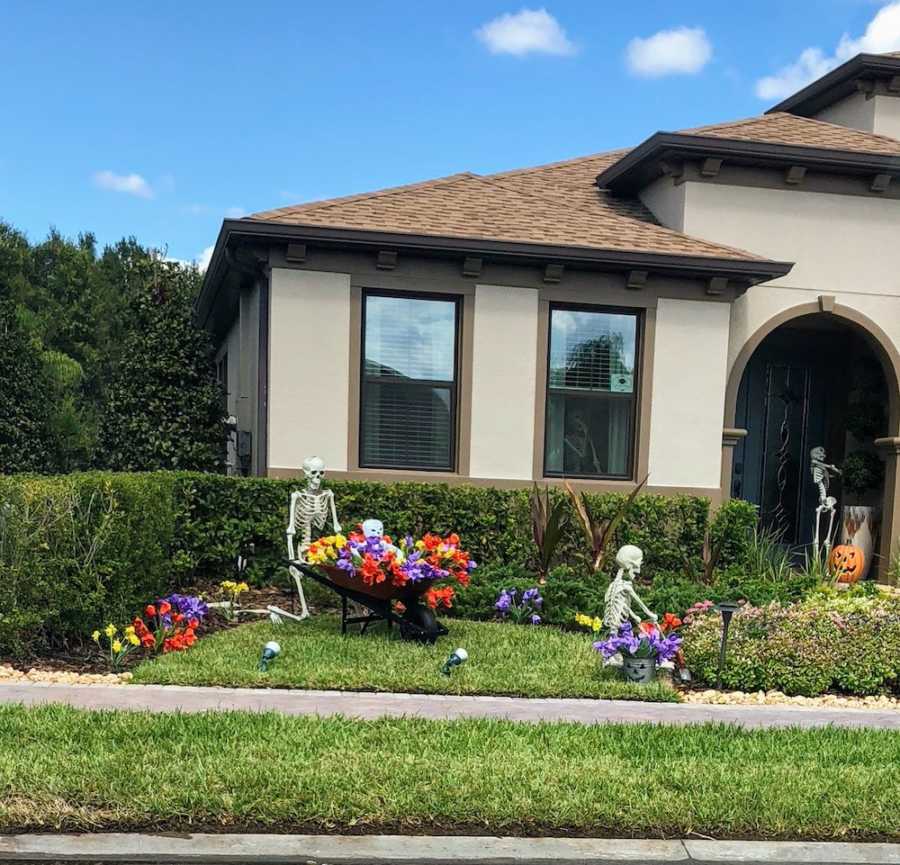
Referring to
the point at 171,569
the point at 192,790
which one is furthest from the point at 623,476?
the point at 192,790

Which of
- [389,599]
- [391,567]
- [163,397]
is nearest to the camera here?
[391,567]

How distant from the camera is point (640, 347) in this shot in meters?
10.3

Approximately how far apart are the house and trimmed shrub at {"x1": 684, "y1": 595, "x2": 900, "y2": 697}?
150 inches

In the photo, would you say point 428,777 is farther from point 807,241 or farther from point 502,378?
point 807,241

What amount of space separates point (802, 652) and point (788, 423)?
7.21 metres

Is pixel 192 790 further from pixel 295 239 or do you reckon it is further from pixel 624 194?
pixel 624 194

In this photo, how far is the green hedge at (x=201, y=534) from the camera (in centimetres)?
627

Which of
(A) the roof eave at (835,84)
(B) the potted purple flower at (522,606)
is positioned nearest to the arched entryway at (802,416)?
(A) the roof eave at (835,84)

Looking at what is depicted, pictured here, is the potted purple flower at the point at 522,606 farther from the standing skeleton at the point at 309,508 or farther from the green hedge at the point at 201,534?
the standing skeleton at the point at 309,508

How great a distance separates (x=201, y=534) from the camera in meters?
8.67

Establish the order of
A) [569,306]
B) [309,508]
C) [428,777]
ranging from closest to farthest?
[428,777]
[309,508]
[569,306]

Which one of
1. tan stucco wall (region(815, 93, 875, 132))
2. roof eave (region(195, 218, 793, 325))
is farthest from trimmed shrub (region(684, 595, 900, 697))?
tan stucco wall (region(815, 93, 875, 132))

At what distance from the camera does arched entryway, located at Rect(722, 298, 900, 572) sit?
1213 centimetres

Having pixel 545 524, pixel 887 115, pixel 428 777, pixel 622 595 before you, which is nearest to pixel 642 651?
pixel 622 595
